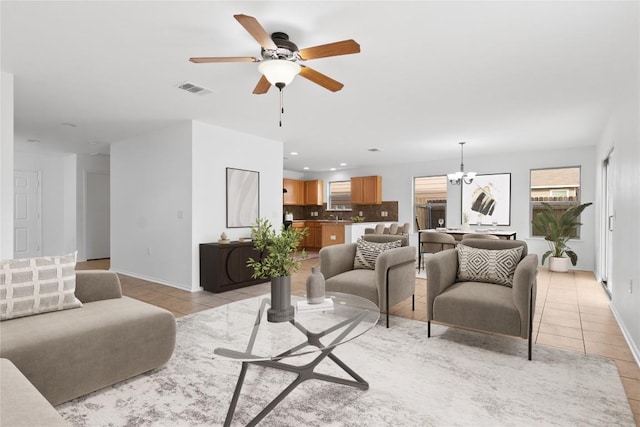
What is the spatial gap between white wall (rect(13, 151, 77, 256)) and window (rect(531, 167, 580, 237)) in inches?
405

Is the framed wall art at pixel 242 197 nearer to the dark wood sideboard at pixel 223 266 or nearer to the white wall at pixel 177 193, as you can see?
the white wall at pixel 177 193

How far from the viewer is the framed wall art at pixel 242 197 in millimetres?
5582

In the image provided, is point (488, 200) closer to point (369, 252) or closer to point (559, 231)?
point (559, 231)

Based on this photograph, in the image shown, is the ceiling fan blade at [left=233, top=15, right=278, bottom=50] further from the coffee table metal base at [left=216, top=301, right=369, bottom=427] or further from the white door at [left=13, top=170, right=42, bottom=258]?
the white door at [left=13, top=170, right=42, bottom=258]

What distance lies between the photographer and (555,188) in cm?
734

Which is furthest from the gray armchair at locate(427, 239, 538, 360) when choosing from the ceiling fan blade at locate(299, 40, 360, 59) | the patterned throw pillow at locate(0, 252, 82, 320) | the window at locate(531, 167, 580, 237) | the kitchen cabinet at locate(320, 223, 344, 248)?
the kitchen cabinet at locate(320, 223, 344, 248)

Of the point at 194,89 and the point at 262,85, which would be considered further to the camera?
the point at 194,89

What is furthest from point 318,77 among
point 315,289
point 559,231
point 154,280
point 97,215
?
point 97,215

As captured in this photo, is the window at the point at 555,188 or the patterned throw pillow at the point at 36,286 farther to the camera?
the window at the point at 555,188

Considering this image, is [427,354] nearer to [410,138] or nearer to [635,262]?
[635,262]

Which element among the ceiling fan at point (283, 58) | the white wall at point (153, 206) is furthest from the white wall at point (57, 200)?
the ceiling fan at point (283, 58)

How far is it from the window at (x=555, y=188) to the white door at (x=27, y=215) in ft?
35.4

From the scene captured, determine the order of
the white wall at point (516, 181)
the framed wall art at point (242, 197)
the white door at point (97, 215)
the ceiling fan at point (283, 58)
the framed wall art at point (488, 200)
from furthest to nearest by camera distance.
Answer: the white door at point (97, 215) → the framed wall art at point (488, 200) → the white wall at point (516, 181) → the framed wall art at point (242, 197) → the ceiling fan at point (283, 58)

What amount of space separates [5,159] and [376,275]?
3.76 m
